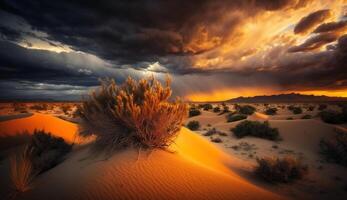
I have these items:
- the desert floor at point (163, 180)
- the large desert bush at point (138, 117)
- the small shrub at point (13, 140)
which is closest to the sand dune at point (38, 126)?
the small shrub at point (13, 140)

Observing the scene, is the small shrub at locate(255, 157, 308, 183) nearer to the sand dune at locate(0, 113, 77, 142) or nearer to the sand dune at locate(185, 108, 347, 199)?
the sand dune at locate(185, 108, 347, 199)

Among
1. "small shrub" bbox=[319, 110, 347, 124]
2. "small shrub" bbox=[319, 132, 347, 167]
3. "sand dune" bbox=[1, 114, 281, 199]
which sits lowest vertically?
"small shrub" bbox=[319, 132, 347, 167]

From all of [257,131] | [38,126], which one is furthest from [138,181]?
[257,131]

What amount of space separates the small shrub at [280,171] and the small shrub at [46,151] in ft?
21.3

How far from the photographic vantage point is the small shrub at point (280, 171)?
5.24 meters

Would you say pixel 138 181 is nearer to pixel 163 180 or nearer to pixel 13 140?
pixel 163 180

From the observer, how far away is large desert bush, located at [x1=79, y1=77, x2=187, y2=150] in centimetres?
459

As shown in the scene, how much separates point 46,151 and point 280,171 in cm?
760

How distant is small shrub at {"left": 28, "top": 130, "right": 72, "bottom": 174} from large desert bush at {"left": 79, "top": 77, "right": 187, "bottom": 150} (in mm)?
1492

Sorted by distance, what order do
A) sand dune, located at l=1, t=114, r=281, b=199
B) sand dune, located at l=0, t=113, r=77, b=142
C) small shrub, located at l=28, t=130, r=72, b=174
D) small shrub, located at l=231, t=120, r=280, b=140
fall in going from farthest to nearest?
small shrub, located at l=231, t=120, r=280, b=140, sand dune, located at l=0, t=113, r=77, b=142, small shrub, located at l=28, t=130, r=72, b=174, sand dune, located at l=1, t=114, r=281, b=199

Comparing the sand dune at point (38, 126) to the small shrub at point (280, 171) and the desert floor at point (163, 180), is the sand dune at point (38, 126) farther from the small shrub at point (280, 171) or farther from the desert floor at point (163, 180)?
the small shrub at point (280, 171)

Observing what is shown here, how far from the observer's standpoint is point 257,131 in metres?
11.2

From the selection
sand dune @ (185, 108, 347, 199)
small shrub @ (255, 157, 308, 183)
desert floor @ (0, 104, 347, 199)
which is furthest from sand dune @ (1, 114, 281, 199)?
sand dune @ (185, 108, 347, 199)

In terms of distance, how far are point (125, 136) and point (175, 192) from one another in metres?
2.15
